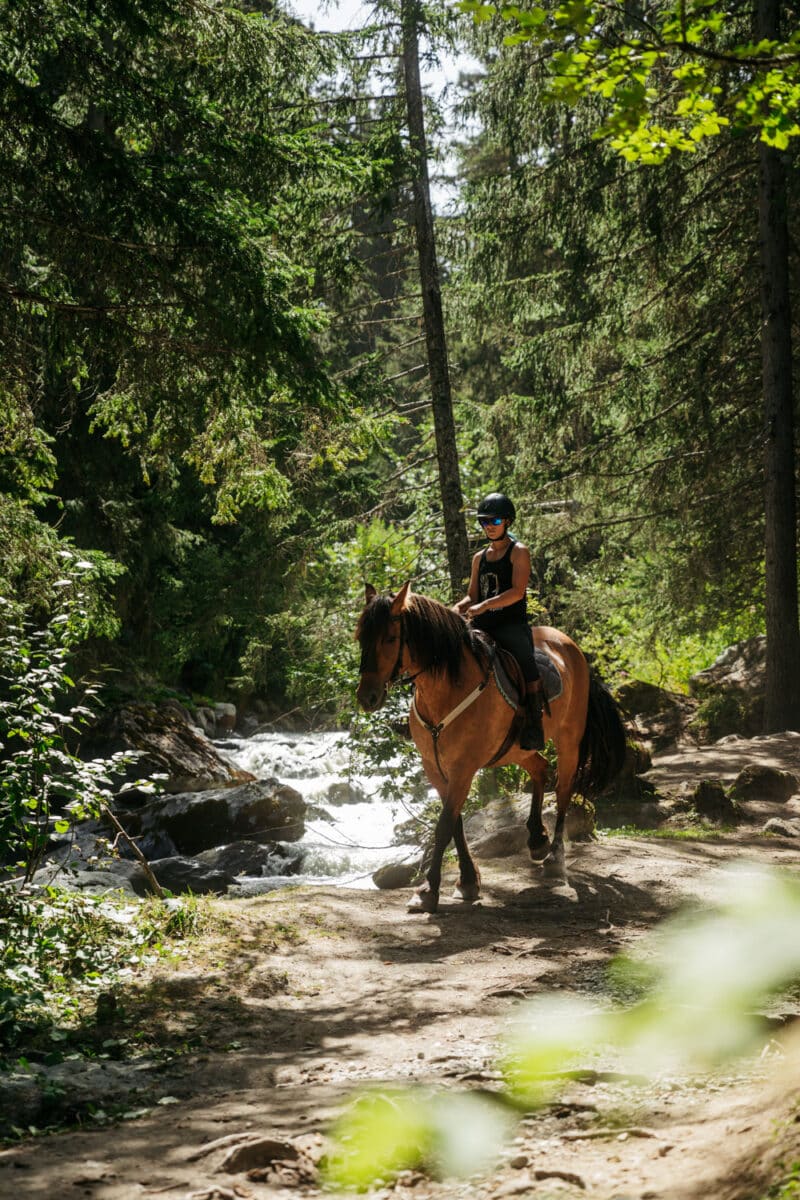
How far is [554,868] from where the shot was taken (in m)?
8.57

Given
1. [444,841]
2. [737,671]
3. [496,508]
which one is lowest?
[737,671]

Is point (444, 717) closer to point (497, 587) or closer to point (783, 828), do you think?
point (497, 587)

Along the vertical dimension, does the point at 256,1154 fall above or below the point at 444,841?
above

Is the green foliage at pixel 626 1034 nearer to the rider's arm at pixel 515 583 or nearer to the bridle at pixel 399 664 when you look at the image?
the bridle at pixel 399 664

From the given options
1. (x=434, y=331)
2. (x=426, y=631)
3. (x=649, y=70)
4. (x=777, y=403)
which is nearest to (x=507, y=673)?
(x=426, y=631)

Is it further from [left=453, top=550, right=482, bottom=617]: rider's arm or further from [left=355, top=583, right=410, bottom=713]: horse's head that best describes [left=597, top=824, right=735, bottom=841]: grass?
[left=355, top=583, right=410, bottom=713]: horse's head

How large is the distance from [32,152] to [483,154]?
28.6m

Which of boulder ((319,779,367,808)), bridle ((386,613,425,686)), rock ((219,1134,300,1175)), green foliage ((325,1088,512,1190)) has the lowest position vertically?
boulder ((319,779,367,808))

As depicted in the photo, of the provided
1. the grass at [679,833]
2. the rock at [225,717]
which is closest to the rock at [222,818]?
the grass at [679,833]

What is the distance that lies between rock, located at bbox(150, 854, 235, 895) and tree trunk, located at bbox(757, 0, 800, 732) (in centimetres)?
863

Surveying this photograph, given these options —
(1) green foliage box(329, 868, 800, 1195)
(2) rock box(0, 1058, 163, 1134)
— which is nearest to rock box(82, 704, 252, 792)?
(1) green foliage box(329, 868, 800, 1195)

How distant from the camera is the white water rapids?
40.3 ft

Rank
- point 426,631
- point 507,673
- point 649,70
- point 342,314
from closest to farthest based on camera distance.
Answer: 1. point 649,70
2. point 426,631
3. point 507,673
4. point 342,314

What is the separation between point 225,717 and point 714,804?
16.5 meters
